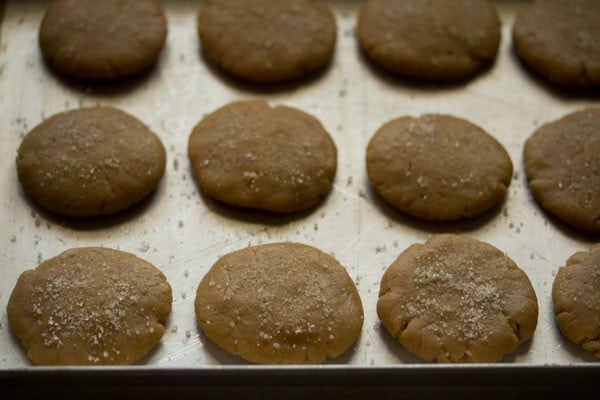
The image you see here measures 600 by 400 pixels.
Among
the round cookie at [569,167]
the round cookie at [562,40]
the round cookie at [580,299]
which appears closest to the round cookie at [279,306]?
the round cookie at [580,299]

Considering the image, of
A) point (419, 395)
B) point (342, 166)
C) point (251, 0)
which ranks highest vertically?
point (251, 0)

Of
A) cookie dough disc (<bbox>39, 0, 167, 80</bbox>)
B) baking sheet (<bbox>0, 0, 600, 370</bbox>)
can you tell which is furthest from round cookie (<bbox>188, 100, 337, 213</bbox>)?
cookie dough disc (<bbox>39, 0, 167, 80</bbox>)

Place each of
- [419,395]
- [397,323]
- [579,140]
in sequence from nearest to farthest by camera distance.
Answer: [419,395], [397,323], [579,140]

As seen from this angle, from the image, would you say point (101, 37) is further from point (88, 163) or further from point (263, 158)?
point (263, 158)

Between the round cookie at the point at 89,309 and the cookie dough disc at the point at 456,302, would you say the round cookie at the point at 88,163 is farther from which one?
the cookie dough disc at the point at 456,302

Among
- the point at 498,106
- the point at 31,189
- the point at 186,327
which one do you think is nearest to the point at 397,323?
the point at 186,327

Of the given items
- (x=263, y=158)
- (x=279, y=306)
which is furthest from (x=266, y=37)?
(x=279, y=306)

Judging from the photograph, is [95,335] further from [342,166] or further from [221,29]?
[221,29]

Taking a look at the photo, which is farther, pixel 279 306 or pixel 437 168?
pixel 437 168
